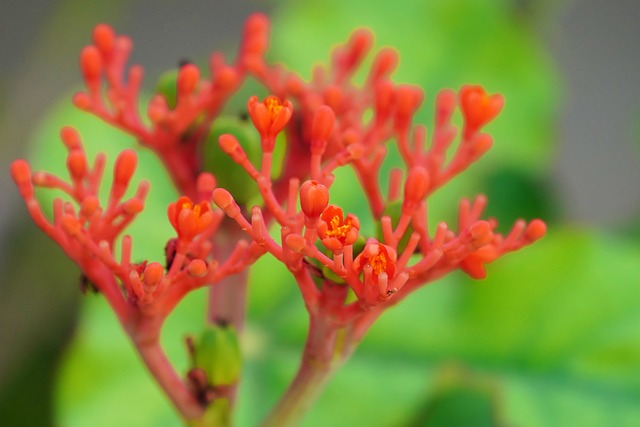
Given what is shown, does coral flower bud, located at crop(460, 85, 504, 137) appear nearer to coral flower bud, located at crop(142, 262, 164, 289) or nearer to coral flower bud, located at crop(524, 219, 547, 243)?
coral flower bud, located at crop(524, 219, 547, 243)

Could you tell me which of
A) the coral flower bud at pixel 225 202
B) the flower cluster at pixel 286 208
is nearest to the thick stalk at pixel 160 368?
the flower cluster at pixel 286 208

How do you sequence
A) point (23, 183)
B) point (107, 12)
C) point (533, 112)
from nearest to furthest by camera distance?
point (23, 183) < point (533, 112) < point (107, 12)

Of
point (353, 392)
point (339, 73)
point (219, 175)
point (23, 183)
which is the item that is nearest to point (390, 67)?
point (339, 73)

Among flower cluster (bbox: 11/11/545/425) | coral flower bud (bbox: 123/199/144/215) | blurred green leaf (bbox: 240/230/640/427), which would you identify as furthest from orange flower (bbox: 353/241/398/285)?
blurred green leaf (bbox: 240/230/640/427)

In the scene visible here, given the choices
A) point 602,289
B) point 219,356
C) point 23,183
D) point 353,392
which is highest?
point 23,183

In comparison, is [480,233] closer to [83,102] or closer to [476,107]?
[476,107]

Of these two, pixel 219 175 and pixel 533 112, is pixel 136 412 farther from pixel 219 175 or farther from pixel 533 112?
pixel 533 112

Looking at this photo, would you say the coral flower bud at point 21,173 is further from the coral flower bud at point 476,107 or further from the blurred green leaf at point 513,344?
the blurred green leaf at point 513,344
